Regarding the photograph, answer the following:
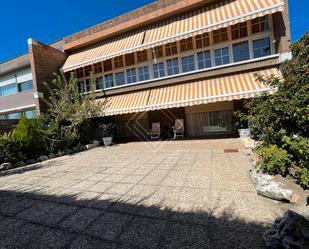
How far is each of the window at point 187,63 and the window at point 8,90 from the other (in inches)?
776

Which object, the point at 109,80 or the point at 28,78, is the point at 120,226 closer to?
the point at 109,80

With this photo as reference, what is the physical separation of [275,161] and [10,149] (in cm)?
1383

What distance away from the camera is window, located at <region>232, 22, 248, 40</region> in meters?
14.2

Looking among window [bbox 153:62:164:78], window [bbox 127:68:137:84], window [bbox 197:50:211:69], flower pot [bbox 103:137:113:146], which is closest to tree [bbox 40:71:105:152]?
flower pot [bbox 103:137:113:146]

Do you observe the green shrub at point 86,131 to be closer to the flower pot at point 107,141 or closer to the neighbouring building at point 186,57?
the flower pot at point 107,141

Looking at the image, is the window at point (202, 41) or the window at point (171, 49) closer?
the window at point (202, 41)

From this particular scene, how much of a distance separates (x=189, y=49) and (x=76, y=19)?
13303 millimetres

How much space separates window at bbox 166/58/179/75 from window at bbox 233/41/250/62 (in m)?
→ 4.51

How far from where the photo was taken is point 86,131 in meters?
17.3

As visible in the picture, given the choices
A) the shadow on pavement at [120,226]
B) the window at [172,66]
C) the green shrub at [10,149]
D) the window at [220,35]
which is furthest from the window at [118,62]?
the shadow on pavement at [120,226]

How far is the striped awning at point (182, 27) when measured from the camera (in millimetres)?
11985

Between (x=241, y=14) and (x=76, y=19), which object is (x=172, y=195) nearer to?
(x=241, y=14)

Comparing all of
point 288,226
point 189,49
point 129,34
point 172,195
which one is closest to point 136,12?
point 129,34

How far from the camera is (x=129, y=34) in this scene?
57.1 feet
